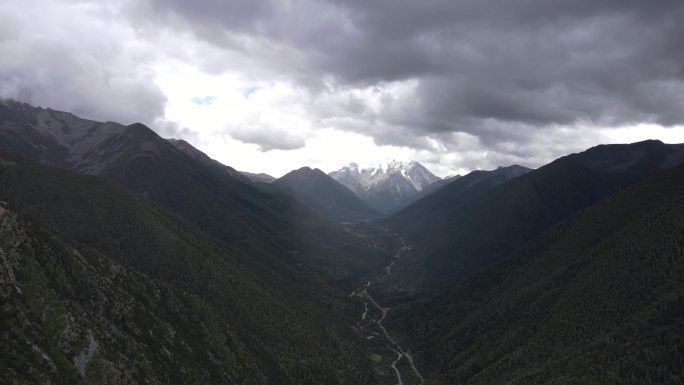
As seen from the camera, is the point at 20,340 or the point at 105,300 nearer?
the point at 20,340

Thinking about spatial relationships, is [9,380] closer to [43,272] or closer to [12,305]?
[12,305]

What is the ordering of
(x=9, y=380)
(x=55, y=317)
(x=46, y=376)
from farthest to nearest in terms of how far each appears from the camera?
(x=55, y=317) < (x=46, y=376) < (x=9, y=380)

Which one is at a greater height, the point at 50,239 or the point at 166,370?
the point at 50,239

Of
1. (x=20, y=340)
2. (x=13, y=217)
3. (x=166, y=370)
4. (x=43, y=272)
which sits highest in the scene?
(x=13, y=217)

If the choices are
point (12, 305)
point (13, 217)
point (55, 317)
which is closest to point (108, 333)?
point (55, 317)

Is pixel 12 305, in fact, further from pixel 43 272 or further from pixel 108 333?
pixel 108 333

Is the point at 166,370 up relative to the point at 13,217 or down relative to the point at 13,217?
down

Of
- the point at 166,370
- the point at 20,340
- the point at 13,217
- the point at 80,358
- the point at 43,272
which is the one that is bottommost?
the point at 166,370

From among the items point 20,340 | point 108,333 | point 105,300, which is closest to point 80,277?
point 105,300

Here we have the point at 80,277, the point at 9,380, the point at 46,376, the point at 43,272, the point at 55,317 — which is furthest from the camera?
the point at 80,277
